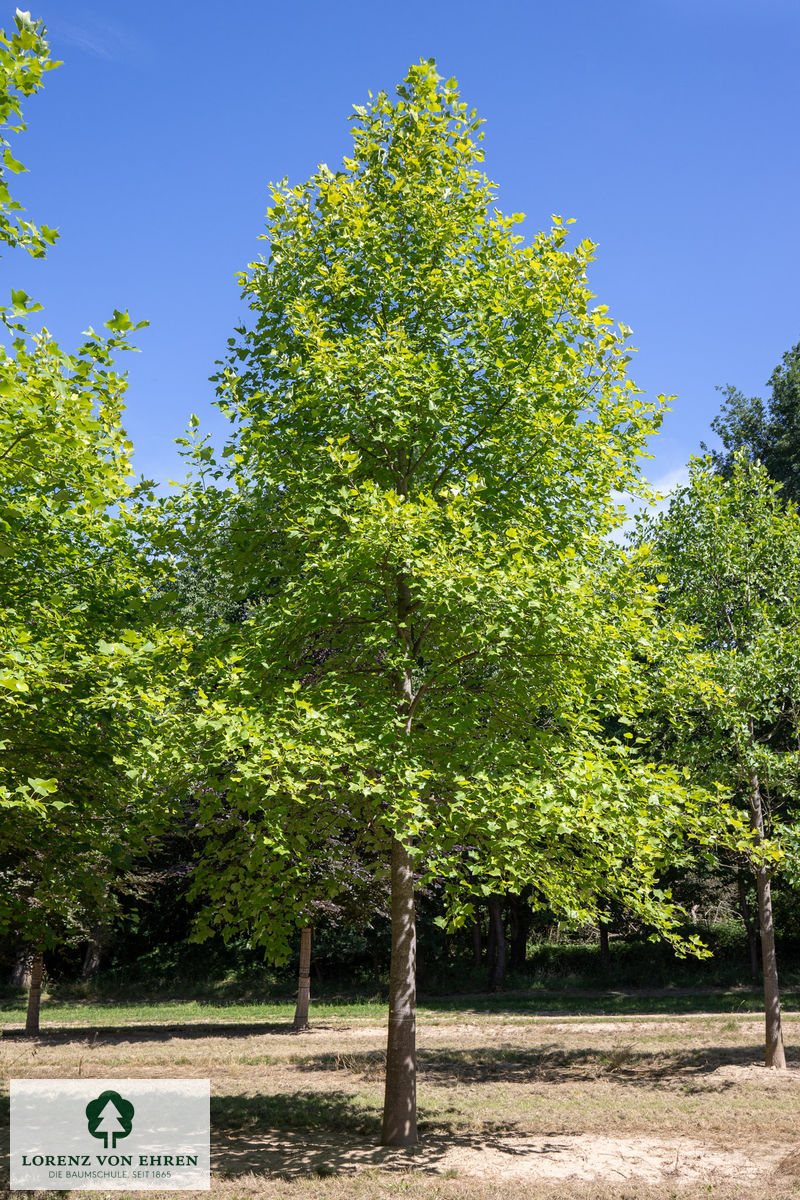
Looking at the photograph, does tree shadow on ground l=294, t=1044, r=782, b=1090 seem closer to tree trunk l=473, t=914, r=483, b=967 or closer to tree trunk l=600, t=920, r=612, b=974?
tree trunk l=600, t=920, r=612, b=974

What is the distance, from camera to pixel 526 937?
123 feet

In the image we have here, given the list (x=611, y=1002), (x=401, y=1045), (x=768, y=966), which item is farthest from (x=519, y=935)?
(x=401, y=1045)

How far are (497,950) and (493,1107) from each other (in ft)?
71.9

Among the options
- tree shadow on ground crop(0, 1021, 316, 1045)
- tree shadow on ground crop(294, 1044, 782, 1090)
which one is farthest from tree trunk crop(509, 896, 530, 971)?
tree shadow on ground crop(294, 1044, 782, 1090)

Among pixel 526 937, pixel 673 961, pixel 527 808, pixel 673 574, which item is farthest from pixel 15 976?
pixel 527 808

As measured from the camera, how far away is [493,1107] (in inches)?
490

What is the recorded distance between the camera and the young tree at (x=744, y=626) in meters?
15.2

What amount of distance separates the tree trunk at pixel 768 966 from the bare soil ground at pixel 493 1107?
37 centimetres

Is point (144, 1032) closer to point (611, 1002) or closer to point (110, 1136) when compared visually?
point (110, 1136)

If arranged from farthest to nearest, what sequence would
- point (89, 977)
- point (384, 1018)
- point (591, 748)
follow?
point (89, 977), point (384, 1018), point (591, 748)

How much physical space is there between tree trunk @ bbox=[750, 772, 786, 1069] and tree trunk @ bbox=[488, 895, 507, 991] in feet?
57.4

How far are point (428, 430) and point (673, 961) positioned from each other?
3186cm

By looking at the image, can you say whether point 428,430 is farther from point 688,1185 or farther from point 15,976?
point 15,976

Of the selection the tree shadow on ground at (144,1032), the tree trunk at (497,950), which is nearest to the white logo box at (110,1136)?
the tree shadow on ground at (144,1032)
